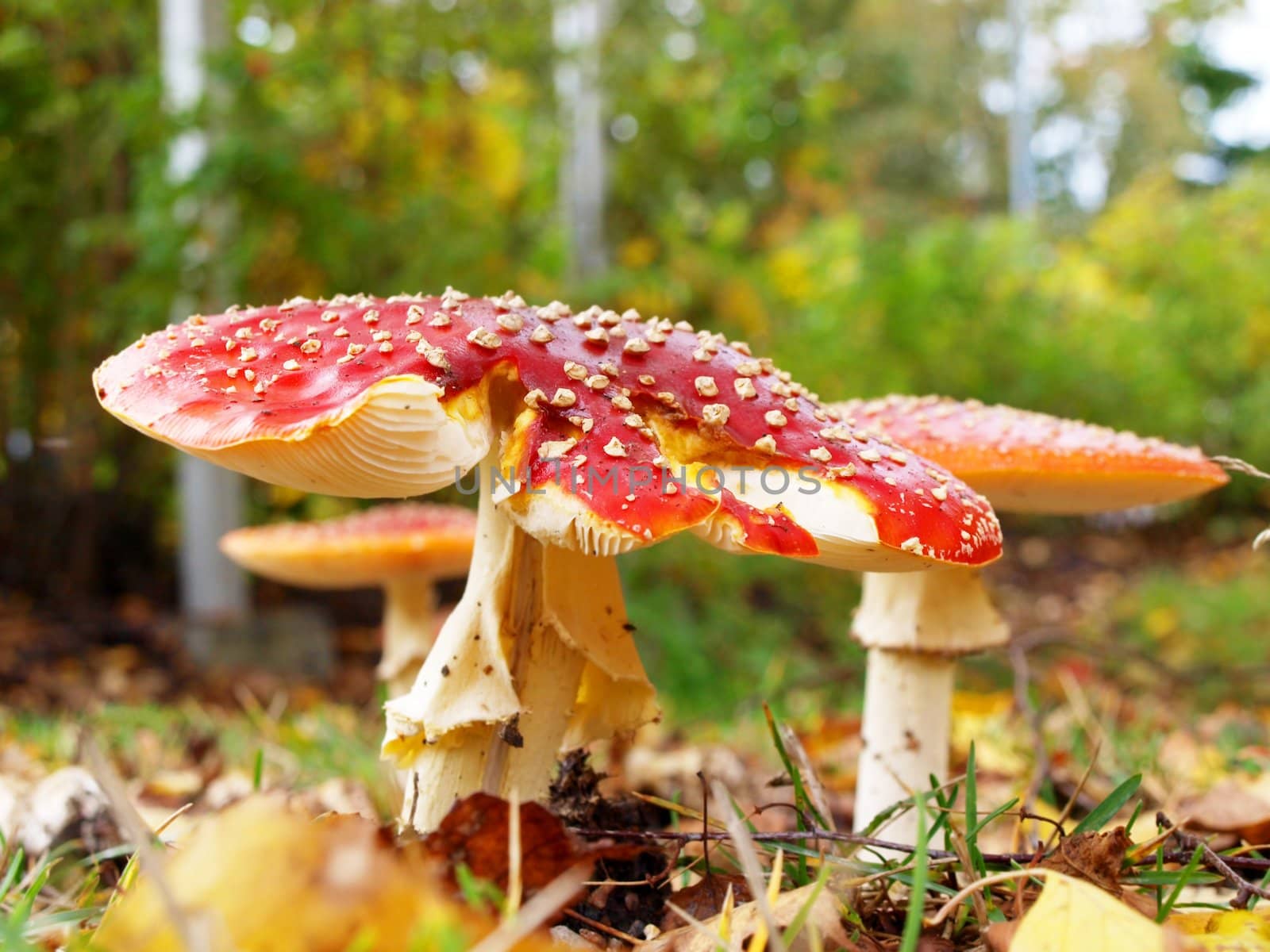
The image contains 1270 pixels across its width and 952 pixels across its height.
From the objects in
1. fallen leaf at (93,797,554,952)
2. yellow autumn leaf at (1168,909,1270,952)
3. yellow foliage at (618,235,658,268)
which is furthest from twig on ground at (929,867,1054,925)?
yellow foliage at (618,235,658,268)

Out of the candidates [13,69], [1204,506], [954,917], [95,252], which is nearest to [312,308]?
[954,917]

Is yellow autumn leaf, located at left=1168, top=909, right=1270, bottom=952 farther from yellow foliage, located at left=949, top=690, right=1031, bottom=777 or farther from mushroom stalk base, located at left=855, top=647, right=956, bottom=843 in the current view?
yellow foliage, located at left=949, top=690, right=1031, bottom=777

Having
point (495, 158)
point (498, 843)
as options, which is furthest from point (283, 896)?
point (495, 158)

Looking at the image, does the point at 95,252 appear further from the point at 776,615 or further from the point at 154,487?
the point at 776,615

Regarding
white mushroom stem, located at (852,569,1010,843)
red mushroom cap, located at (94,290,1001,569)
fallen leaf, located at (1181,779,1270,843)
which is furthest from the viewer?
white mushroom stem, located at (852,569,1010,843)

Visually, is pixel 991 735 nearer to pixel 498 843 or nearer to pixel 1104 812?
pixel 1104 812

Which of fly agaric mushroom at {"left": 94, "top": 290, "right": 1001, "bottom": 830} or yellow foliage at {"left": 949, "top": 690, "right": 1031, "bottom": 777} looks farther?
yellow foliage at {"left": 949, "top": 690, "right": 1031, "bottom": 777}

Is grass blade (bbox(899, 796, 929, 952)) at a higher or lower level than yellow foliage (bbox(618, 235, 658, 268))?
lower

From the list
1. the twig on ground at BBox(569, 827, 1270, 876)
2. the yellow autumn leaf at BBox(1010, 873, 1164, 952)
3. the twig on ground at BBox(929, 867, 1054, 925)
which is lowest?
the twig on ground at BBox(569, 827, 1270, 876)
